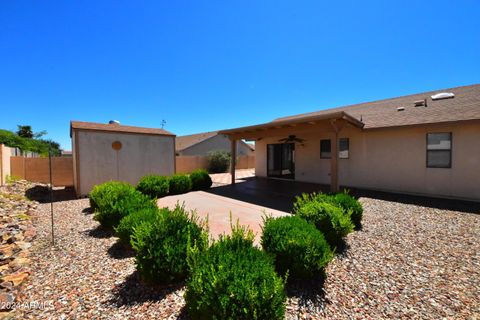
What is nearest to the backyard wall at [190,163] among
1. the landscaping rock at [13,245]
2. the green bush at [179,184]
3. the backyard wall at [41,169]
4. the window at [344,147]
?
the backyard wall at [41,169]

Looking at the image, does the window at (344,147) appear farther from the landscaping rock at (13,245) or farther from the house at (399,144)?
the landscaping rock at (13,245)

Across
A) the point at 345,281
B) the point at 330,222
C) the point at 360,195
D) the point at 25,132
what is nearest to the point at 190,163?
the point at 360,195

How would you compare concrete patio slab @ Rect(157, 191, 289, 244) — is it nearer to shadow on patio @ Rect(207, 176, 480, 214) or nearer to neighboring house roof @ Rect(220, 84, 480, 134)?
shadow on patio @ Rect(207, 176, 480, 214)

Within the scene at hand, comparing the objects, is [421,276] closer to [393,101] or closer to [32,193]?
[393,101]

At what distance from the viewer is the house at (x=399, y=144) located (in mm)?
7094

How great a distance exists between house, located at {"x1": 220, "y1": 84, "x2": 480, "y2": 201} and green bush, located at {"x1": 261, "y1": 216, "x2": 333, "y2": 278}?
483 cm

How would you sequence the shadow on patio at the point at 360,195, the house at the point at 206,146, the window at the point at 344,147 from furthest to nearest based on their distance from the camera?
1. the house at the point at 206,146
2. the window at the point at 344,147
3. the shadow on patio at the point at 360,195

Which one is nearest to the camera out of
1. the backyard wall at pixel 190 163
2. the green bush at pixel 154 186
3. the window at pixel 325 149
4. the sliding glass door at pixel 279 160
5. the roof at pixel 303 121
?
the roof at pixel 303 121

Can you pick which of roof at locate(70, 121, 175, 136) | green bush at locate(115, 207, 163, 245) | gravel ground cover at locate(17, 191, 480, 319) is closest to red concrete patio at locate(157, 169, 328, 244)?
green bush at locate(115, 207, 163, 245)

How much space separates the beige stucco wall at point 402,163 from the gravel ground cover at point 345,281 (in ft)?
11.6

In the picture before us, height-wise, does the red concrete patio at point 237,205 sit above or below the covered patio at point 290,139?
below

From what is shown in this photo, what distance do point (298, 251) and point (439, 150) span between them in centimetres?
845

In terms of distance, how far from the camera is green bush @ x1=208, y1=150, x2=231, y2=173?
20188 mm

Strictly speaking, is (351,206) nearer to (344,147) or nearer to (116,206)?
(116,206)
